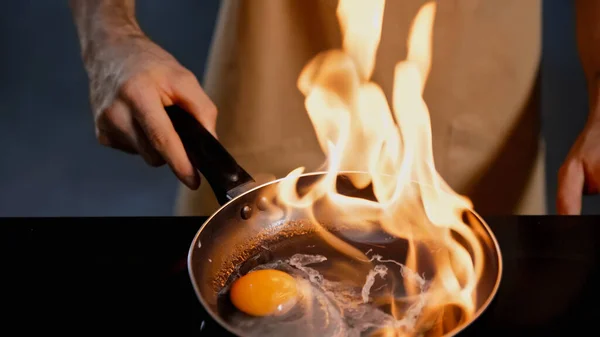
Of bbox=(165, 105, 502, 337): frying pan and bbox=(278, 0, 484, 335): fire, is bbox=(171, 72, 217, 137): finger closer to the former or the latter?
bbox=(165, 105, 502, 337): frying pan

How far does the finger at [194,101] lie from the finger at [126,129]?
78mm

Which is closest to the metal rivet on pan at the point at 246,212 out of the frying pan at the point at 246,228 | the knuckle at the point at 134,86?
the frying pan at the point at 246,228

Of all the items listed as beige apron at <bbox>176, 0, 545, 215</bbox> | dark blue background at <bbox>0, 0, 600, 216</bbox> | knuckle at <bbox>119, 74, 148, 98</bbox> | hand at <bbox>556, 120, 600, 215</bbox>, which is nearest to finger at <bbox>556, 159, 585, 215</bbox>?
hand at <bbox>556, 120, 600, 215</bbox>

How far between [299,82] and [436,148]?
282 millimetres

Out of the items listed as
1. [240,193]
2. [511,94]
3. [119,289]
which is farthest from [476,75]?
[119,289]

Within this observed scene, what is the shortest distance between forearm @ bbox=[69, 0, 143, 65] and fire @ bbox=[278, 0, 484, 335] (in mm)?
331

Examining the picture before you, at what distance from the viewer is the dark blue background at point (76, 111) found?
215 cm

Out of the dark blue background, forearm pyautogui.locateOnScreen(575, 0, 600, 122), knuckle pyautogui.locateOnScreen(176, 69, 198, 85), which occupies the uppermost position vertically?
forearm pyautogui.locateOnScreen(575, 0, 600, 122)

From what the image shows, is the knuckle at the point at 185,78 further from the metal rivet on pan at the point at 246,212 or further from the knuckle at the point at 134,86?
the metal rivet on pan at the point at 246,212

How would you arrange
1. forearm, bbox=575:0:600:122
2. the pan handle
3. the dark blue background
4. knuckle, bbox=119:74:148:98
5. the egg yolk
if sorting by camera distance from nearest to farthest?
the egg yolk, the pan handle, knuckle, bbox=119:74:148:98, forearm, bbox=575:0:600:122, the dark blue background

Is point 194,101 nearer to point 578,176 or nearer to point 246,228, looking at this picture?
point 246,228

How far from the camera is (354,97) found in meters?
0.98

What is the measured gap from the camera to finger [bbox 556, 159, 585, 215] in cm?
79

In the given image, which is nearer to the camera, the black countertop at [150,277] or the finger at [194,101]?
the black countertop at [150,277]
